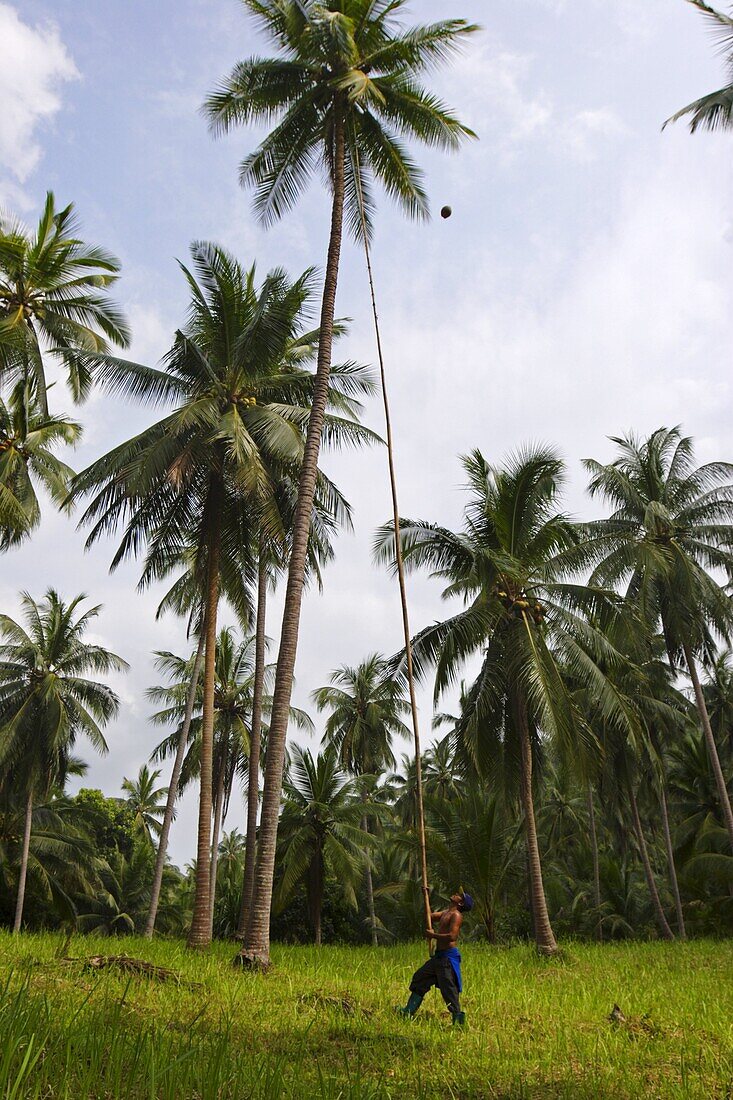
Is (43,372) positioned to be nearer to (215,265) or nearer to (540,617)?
(215,265)

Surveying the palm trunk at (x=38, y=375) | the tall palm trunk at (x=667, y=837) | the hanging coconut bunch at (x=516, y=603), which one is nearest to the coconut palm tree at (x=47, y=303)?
the palm trunk at (x=38, y=375)

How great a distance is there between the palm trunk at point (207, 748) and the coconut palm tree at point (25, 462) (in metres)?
4.50

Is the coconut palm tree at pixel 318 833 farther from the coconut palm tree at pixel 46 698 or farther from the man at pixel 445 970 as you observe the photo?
the man at pixel 445 970

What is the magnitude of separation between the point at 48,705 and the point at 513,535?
60.0ft

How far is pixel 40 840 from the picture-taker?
100 feet

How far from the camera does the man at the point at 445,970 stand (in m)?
8.66

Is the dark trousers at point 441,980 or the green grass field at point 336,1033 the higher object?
the dark trousers at point 441,980

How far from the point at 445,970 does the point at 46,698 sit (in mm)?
22821

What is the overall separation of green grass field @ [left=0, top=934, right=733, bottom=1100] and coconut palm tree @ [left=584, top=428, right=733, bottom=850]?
11.4 m

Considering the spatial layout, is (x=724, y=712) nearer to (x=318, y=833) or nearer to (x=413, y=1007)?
(x=318, y=833)

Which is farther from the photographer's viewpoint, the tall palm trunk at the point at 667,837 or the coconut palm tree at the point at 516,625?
the tall palm trunk at the point at 667,837

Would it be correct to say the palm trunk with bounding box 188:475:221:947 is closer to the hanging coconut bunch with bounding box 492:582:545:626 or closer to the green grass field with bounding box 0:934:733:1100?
the green grass field with bounding box 0:934:733:1100

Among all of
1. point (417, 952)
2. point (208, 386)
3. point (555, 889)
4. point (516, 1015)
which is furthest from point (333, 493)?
point (555, 889)

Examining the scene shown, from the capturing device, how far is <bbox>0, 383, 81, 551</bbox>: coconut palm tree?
19069 mm
